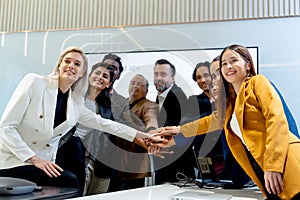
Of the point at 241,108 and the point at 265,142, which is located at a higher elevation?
the point at 241,108

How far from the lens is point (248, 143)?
1440 mm

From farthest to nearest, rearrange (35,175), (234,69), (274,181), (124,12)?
(124,12) < (35,175) < (234,69) < (274,181)

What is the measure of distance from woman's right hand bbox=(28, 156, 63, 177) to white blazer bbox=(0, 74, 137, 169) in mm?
40

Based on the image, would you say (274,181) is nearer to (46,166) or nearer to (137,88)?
(137,88)

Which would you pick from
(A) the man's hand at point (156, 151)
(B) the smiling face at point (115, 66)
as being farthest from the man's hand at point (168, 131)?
(B) the smiling face at point (115, 66)

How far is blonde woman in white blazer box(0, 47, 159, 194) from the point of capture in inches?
90.0

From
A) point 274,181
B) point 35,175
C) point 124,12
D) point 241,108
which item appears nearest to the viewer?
point 274,181

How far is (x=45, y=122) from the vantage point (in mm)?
2387

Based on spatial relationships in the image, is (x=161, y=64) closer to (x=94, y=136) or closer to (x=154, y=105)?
(x=154, y=105)

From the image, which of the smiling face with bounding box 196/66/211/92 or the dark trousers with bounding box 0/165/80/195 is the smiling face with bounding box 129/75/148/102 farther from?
the dark trousers with bounding box 0/165/80/195

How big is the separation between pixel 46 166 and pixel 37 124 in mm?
312

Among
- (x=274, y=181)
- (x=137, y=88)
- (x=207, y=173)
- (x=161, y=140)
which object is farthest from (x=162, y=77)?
(x=274, y=181)

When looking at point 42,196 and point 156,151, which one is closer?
point 42,196

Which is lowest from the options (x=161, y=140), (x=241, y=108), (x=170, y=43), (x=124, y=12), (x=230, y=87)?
(x=161, y=140)
